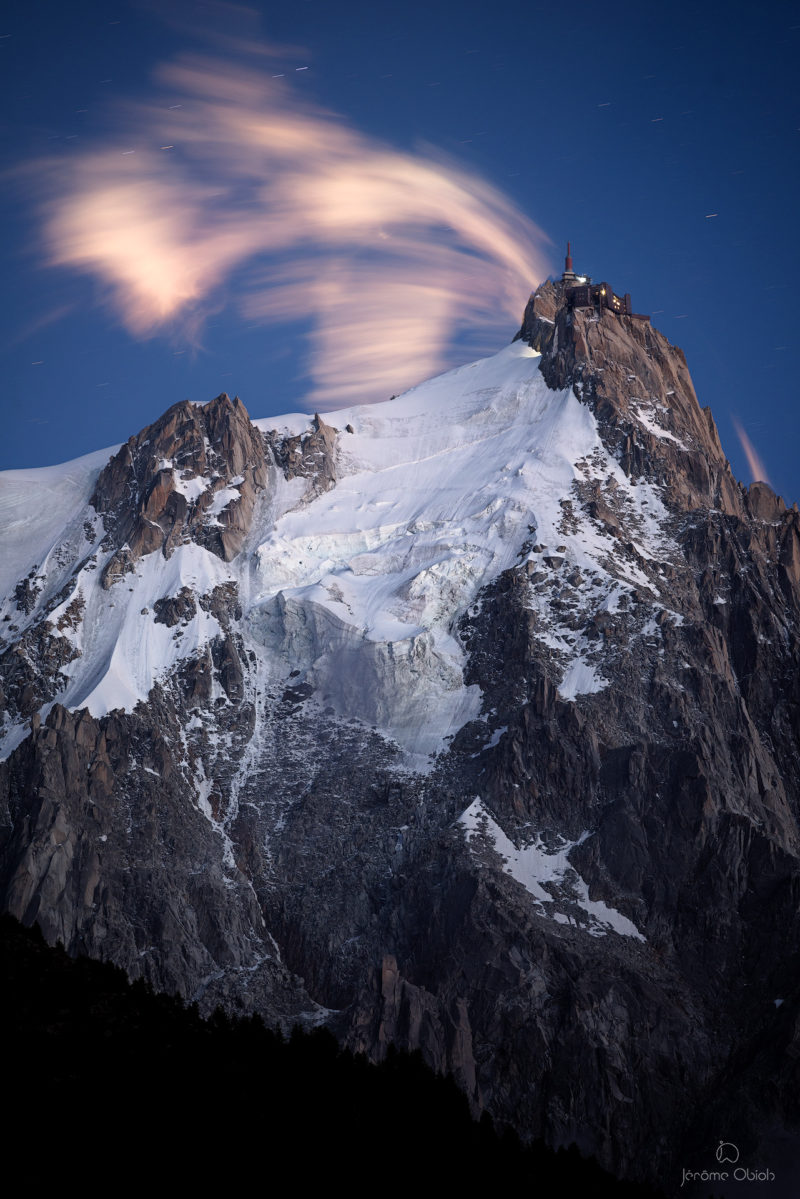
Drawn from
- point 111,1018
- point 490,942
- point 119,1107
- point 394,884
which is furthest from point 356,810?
point 119,1107

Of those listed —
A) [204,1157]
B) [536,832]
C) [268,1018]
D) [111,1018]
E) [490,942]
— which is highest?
[536,832]

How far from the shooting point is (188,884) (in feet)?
632

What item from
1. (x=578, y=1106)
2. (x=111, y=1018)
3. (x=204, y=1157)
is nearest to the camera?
(x=204, y=1157)

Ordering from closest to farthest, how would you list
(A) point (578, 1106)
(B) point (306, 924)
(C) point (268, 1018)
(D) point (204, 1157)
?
1. (D) point (204, 1157)
2. (A) point (578, 1106)
3. (C) point (268, 1018)
4. (B) point (306, 924)

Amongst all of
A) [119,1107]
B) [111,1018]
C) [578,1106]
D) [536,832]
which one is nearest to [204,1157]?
[119,1107]

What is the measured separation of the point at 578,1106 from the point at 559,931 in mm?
23138

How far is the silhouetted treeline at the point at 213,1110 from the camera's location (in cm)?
9175

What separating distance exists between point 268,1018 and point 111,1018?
205 ft

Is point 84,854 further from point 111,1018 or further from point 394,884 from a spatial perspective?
point 111,1018

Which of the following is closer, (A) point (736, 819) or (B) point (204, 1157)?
(B) point (204, 1157)

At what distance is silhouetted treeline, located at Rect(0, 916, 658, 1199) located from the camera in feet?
301

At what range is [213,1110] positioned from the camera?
99875 mm

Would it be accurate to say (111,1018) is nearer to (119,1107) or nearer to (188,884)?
(119,1107)

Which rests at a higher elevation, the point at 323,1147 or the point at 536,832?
the point at 536,832
